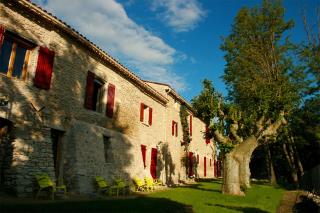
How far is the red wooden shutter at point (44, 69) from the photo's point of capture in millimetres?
11523

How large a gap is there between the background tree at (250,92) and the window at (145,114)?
11.5 ft

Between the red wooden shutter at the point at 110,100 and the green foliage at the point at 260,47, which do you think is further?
the green foliage at the point at 260,47

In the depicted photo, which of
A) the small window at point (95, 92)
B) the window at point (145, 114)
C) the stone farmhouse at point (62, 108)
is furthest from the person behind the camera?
the window at point (145, 114)

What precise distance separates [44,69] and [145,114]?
9755mm

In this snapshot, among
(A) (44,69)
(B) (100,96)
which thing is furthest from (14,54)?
(B) (100,96)

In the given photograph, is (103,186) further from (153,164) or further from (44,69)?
(153,164)

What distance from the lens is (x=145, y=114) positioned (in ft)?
67.9

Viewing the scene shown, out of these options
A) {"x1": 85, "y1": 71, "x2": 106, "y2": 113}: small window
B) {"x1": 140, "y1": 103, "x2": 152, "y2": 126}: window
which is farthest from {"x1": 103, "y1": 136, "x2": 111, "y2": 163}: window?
{"x1": 140, "y1": 103, "x2": 152, "y2": 126}: window

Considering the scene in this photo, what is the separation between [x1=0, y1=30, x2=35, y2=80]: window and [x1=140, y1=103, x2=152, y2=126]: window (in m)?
9.47

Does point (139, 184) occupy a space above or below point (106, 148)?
below

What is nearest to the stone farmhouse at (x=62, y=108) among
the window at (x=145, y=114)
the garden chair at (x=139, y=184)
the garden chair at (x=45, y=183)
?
the window at (x=145, y=114)

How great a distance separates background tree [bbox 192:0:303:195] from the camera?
16.4m

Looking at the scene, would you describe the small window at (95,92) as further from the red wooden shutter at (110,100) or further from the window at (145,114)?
the window at (145,114)

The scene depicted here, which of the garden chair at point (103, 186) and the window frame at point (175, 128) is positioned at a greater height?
the window frame at point (175, 128)
